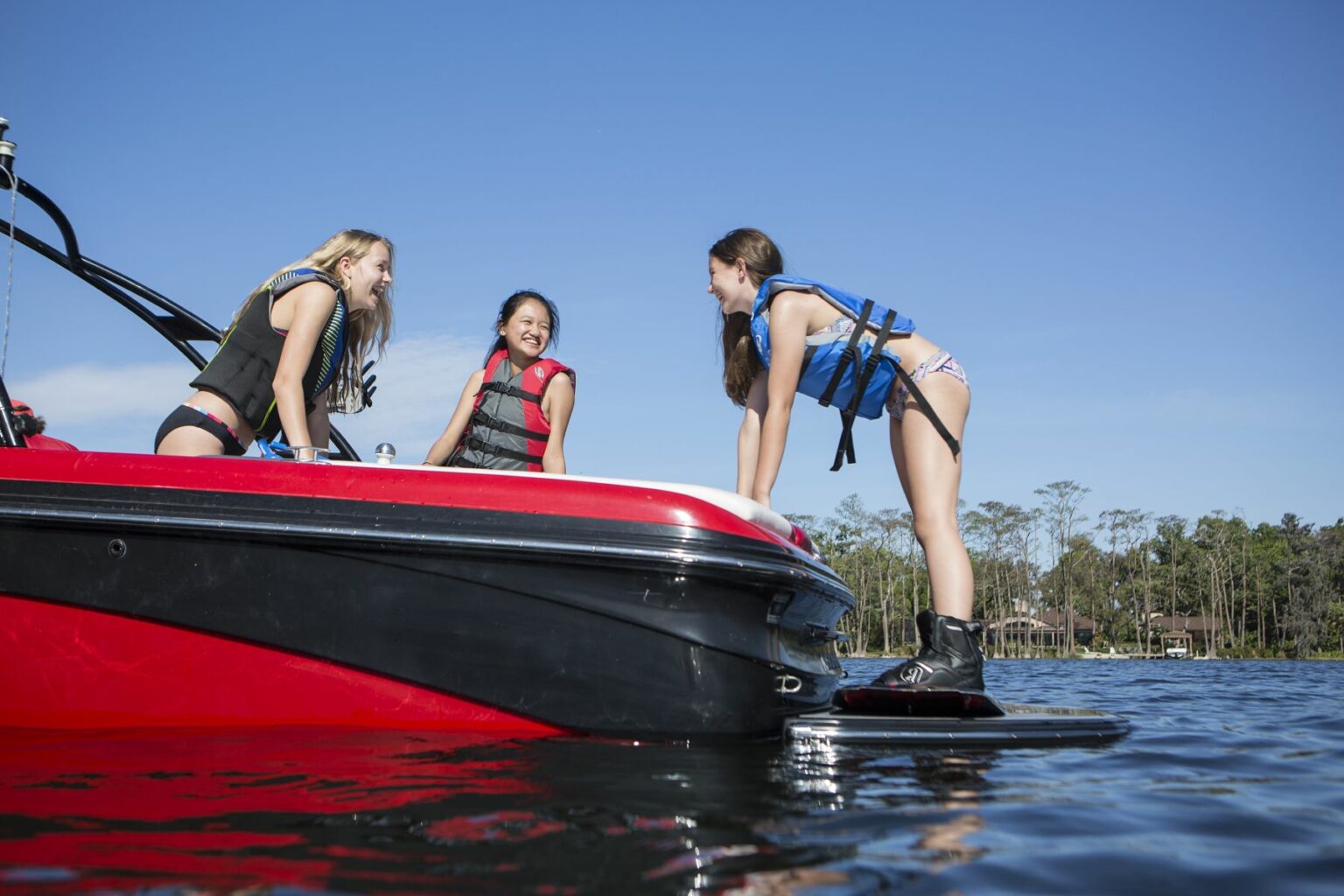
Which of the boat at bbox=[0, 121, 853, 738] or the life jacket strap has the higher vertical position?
the life jacket strap

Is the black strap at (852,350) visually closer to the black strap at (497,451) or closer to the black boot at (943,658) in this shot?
the black boot at (943,658)

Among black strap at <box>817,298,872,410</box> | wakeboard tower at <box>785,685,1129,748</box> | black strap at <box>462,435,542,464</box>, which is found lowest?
wakeboard tower at <box>785,685,1129,748</box>

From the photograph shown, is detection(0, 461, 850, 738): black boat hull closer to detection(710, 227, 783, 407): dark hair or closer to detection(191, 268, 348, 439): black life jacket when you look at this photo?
detection(191, 268, 348, 439): black life jacket

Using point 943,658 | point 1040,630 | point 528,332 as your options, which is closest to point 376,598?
Answer: point 943,658

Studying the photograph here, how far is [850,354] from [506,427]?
167 cm

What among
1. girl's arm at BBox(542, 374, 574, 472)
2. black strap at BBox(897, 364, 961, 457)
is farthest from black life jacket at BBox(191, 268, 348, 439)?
black strap at BBox(897, 364, 961, 457)

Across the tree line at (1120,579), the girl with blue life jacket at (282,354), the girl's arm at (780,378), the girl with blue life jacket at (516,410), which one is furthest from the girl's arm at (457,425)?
the tree line at (1120,579)

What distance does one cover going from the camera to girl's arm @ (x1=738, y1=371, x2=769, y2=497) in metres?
3.90

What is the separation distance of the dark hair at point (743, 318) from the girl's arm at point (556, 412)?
81 centimetres


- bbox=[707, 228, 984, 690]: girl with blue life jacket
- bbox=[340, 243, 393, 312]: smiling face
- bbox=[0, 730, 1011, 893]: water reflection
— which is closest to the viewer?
bbox=[0, 730, 1011, 893]: water reflection

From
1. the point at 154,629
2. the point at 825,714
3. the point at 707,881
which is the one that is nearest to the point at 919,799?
the point at 707,881

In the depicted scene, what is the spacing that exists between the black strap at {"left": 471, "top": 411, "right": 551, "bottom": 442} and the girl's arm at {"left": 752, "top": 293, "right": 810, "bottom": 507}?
1350mm

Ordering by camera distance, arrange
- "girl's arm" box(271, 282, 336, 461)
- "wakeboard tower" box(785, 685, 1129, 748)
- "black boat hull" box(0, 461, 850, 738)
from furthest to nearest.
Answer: "girl's arm" box(271, 282, 336, 461) → "wakeboard tower" box(785, 685, 1129, 748) → "black boat hull" box(0, 461, 850, 738)

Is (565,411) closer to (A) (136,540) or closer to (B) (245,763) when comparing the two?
(A) (136,540)
